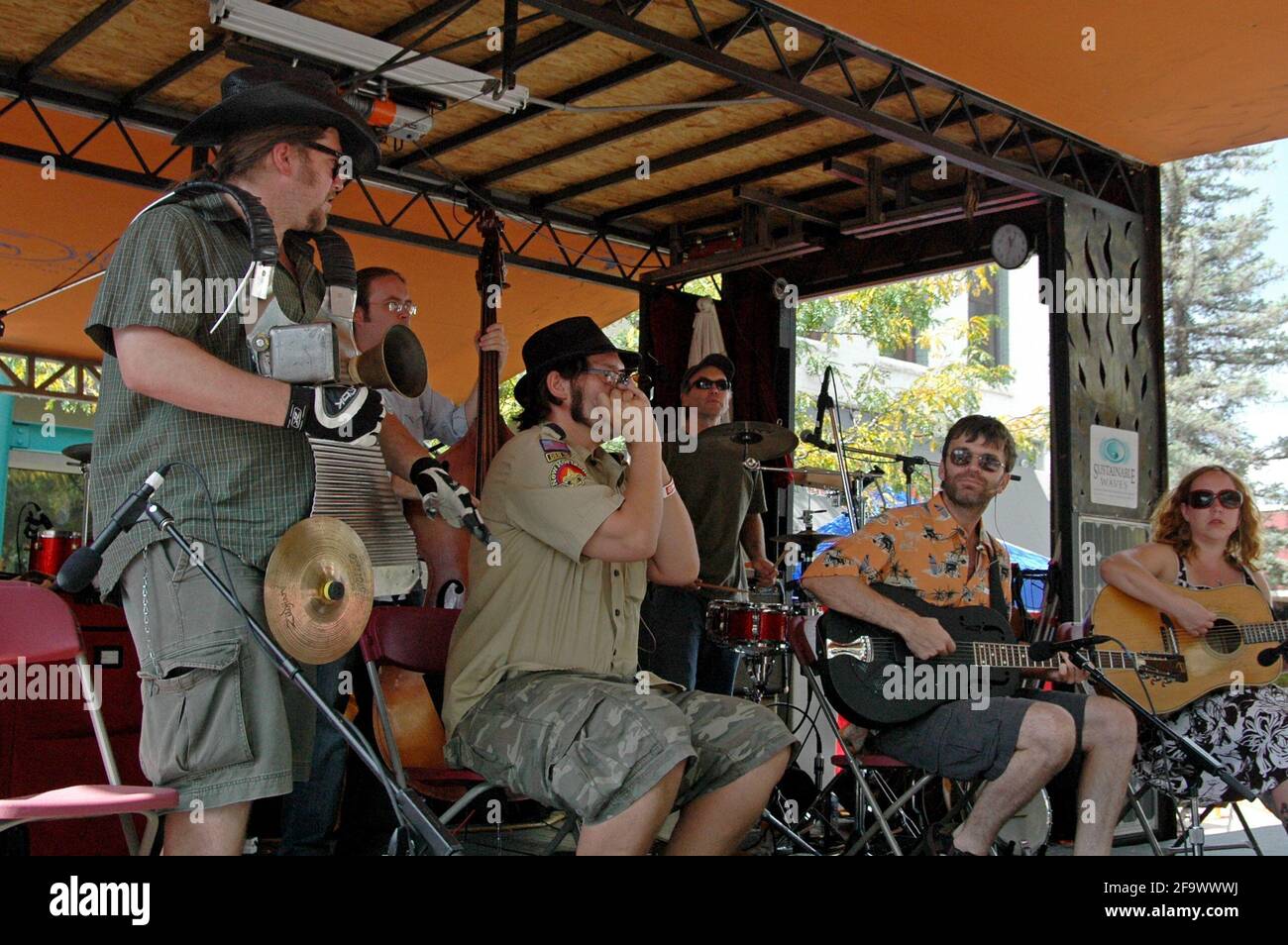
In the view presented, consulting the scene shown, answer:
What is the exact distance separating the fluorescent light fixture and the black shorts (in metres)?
4.16

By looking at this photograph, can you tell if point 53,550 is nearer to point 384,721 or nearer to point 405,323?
point 405,323

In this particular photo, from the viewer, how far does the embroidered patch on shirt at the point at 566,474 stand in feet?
11.0

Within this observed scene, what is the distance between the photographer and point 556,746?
297 centimetres

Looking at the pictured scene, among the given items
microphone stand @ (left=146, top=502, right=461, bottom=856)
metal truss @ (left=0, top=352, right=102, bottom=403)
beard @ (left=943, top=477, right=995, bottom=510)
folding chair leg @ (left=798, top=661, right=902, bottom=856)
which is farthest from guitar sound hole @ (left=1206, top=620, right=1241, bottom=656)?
metal truss @ (left=0, top=352, right=102, bottom=403)

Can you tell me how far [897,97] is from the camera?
8.05 metres

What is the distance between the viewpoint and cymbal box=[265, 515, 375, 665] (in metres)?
2.44

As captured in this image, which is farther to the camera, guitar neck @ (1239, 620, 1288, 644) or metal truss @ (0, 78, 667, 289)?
metal truss @ (0, 78, 667, 289)

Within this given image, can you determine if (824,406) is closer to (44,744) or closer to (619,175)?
(619,175)

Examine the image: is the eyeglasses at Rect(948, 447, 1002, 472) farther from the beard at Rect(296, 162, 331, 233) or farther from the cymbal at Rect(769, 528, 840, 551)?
the beard at Rect(296, 162, 331, 233)

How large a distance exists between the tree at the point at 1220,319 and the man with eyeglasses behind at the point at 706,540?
659 inches

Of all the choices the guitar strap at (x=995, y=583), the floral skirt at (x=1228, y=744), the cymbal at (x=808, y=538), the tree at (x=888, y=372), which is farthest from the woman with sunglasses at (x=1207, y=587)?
the tree at (x=888, y=372)

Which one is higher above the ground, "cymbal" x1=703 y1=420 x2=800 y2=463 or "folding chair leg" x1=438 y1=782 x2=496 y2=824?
"cymbal" x1=703 y1=420 x2=800 y2=463

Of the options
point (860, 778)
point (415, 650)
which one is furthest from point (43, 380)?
point (860, 778)

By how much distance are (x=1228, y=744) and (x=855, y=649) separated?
1.62m
